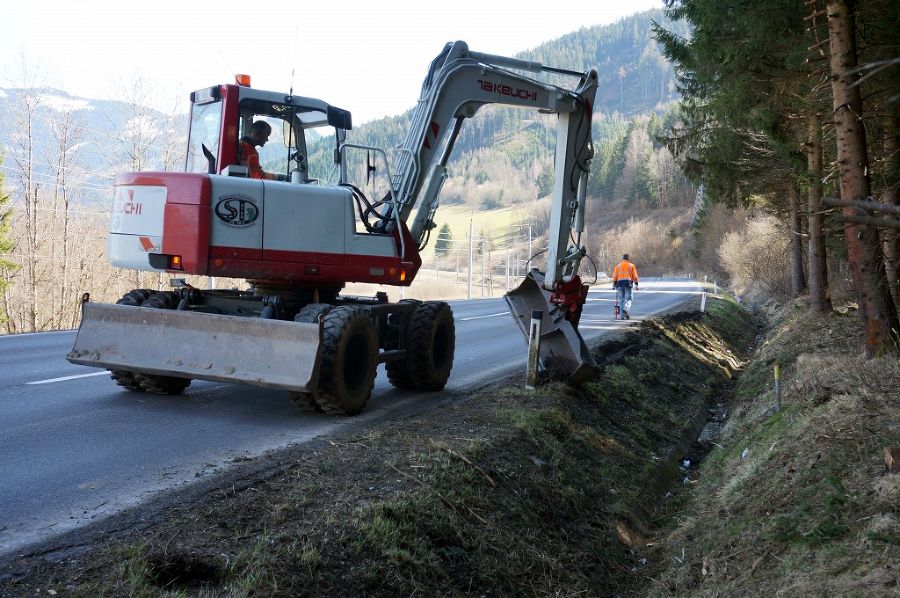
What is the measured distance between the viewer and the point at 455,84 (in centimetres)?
949

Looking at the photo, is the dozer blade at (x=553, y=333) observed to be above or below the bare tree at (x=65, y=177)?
below

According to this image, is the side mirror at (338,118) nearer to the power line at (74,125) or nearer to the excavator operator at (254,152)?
the excavator operator at (254,152)

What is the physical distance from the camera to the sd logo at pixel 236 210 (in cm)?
802

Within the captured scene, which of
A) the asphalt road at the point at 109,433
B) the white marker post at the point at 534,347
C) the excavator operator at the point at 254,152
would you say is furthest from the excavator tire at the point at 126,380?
the white marker post at the point at 534,347

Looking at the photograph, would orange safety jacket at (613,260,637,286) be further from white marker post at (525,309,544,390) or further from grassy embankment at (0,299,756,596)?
white marker post at (525,309,544,390)

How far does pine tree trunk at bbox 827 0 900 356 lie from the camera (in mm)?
9641

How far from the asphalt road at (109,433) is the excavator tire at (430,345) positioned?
29 cm

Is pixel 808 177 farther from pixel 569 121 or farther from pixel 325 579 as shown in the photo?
pixel 325 579

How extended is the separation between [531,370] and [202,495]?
218 inches

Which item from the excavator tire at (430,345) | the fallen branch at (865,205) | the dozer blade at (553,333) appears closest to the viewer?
the fallen branch at (865,205)

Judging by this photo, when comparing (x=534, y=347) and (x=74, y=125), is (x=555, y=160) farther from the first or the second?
(x=74, y=125)

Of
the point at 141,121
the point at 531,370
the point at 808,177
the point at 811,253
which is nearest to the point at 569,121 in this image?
the point at 531,370

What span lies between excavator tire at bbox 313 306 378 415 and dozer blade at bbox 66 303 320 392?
284mm

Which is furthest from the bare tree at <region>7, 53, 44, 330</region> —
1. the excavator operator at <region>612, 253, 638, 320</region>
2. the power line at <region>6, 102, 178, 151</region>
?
the excavator operator at <region>612, 253, 638, 320</region>
